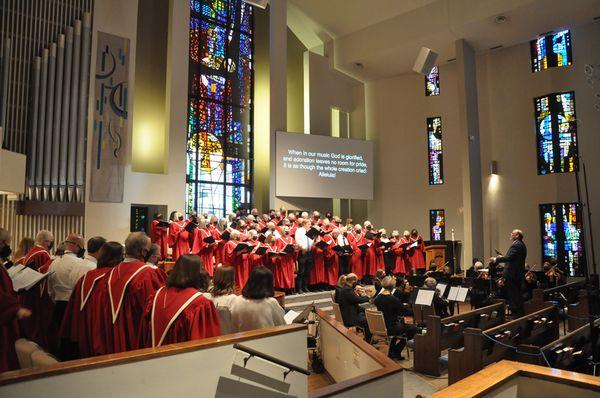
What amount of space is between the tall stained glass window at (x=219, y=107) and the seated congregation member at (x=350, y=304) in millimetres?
7310

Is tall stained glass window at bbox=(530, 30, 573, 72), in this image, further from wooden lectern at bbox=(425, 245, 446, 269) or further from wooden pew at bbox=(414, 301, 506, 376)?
wooden pew at bbox=(414, 301, 506, 376)

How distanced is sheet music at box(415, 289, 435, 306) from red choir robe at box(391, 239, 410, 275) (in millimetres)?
5267

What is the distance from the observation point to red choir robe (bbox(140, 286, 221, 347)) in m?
2.60

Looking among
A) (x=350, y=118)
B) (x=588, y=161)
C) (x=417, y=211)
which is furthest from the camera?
(x=350, y=118)

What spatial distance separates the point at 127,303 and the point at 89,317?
301 millimetres

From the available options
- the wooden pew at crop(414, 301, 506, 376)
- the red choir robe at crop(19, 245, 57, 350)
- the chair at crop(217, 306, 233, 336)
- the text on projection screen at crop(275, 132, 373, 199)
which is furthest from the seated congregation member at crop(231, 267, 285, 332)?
the text on projection screen at crop(275, 132, 373, 199)

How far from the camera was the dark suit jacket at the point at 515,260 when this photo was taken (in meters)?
7.46

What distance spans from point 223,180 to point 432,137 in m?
7.27

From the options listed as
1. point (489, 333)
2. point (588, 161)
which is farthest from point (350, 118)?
point (489, 333)

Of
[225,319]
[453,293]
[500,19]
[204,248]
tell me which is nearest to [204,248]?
[204,248]

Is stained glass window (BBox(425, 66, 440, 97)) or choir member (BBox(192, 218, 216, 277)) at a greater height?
stained glass window (BBox(425, 66, 440, 97))

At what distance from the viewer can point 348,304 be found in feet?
20.2

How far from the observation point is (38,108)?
905cm

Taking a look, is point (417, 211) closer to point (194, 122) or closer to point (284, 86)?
point (284, 86)
